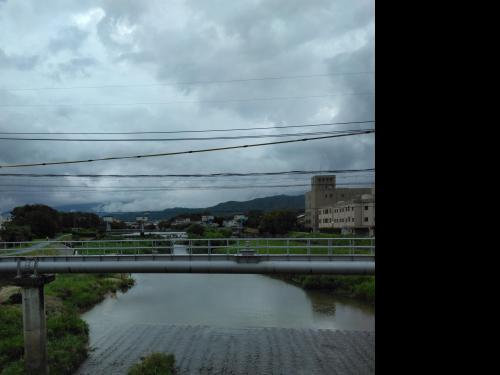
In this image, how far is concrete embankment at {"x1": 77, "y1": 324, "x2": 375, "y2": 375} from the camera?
14422 millimetres

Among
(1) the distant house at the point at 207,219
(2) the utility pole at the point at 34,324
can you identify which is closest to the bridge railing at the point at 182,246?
(2) the utility pole at the point at 34,324

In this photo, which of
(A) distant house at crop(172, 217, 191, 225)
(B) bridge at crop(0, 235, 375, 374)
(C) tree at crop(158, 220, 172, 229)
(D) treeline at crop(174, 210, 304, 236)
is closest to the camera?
(B) bridge at crop(0, 235, 375, 374)

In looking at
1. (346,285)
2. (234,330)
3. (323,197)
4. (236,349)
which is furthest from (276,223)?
(236,349)

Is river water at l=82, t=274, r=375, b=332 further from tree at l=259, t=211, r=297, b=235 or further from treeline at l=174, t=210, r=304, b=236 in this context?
Result: tree at l=259, t=211, r=297, b=235

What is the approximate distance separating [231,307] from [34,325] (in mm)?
12537

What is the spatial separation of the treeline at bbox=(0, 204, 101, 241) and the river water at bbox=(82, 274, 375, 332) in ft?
38.6

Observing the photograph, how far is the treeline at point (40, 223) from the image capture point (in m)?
32.2

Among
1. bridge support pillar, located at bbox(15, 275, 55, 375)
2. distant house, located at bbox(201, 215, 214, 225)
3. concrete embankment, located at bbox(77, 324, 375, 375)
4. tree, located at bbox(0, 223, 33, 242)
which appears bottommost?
concrete embankment, located at bbox(77, 324, 375, 375)

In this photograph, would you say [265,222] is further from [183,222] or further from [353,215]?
[353,215]

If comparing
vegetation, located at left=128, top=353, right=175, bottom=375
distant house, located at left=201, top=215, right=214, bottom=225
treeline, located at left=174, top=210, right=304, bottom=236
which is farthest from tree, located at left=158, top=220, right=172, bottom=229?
vegetation, located at left=128, top=353, right=175, bottom=375

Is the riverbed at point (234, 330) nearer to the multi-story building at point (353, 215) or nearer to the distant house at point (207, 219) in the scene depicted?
the distant house at point (207, 219)

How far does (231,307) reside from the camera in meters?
23.9
